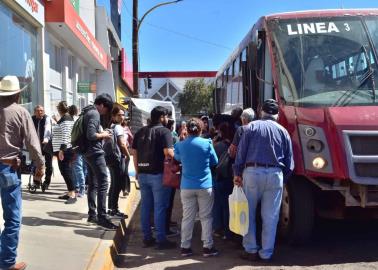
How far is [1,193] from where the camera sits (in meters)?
4.92

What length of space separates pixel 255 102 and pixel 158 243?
111 inches

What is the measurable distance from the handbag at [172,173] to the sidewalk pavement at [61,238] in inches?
40.3

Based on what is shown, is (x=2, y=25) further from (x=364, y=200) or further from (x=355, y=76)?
(x=364, y=200)

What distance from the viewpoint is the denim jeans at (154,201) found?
6.80m

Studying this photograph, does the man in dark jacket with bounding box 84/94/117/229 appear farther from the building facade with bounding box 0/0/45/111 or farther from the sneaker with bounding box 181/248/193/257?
the building facade with bounding box 0/0/45/111

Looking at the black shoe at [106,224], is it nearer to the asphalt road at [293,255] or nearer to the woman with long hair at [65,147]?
the asphalt road at [293,255]

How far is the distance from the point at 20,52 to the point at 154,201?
8240 mm

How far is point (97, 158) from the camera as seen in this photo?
23.9 feet

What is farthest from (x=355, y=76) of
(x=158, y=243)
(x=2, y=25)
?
(x=2, y=25)

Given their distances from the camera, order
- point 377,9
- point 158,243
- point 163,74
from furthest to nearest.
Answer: point 163,74
point 377,9
point 158,243

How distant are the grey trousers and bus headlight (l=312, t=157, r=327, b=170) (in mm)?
1227

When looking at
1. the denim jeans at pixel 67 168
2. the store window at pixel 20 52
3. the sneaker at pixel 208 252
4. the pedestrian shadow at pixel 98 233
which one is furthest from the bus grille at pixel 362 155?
the store window at pixel 20 52

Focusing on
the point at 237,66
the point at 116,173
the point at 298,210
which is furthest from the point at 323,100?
the point at 237,66

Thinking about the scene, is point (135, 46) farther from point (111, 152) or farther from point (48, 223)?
point (48, 223)
